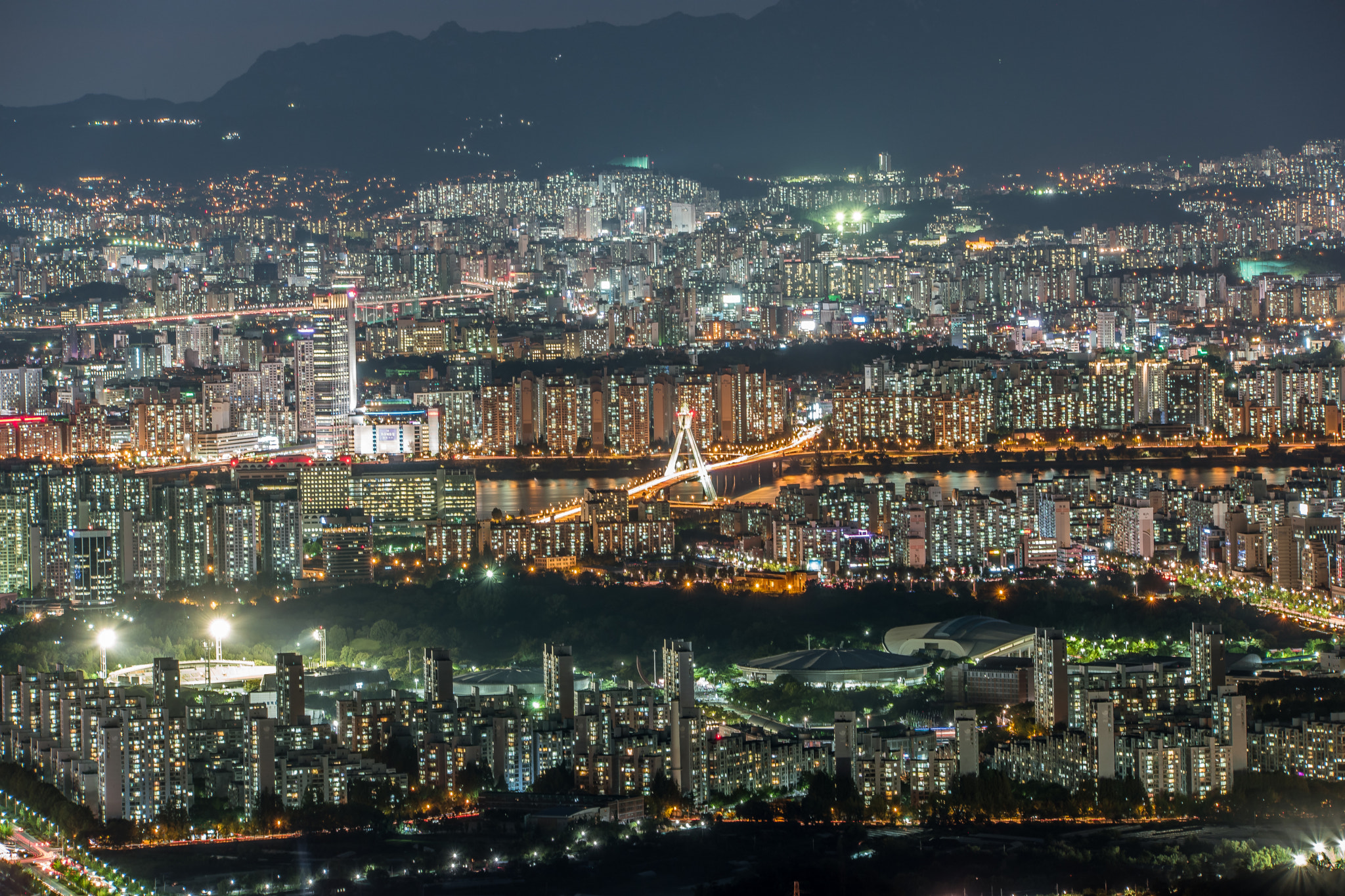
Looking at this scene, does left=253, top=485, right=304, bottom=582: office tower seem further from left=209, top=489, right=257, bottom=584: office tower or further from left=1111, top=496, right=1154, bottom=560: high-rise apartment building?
left=1111, top=496, right=1154, bottom=560: high-rise apartment building

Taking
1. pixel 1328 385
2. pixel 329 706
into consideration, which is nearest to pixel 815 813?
pixel 329 706

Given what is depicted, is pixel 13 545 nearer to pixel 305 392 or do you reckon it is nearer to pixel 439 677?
pixel 439 677

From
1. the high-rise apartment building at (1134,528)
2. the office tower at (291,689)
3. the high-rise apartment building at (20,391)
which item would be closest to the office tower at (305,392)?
the high-rise apartment building at (20,391)

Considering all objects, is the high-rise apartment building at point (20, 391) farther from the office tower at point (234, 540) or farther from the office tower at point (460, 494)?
the office tower at point (234, 540)

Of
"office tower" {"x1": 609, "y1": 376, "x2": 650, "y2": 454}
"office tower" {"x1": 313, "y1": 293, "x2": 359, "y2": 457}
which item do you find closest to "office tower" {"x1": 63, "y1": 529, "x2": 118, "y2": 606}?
"office tower" {"x1": 313, "y1": 293, "x2": 359, "y2": 457}

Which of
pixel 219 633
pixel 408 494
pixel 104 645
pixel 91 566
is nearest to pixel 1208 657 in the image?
pixel 219 633
